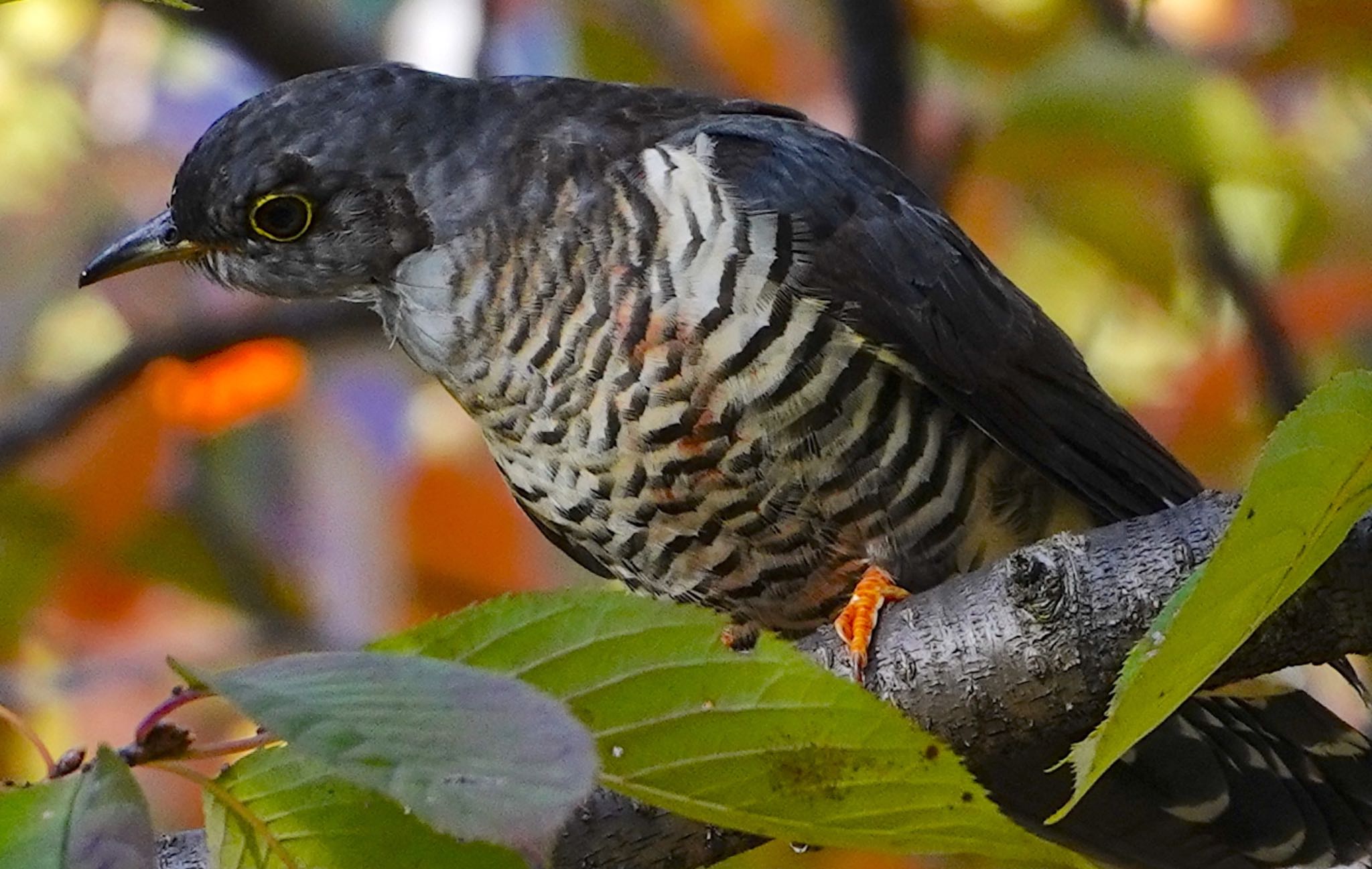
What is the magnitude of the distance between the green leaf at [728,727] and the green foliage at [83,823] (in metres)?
0.20

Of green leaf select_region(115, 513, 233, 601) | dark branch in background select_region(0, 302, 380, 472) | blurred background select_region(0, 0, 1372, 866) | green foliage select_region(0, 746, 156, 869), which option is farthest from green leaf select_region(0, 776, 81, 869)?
green leaf select_region(115, 513, 233, 601)

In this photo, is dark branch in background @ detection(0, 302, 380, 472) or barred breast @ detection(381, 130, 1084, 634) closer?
barred breast @ detection(381, 130, 1084, 634)

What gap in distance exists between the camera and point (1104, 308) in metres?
4.20

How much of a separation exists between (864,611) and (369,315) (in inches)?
59.5

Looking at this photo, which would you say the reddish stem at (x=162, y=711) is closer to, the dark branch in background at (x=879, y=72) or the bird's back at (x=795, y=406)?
the bird's back at (x=795, y=406)

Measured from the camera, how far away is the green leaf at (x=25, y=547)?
3.12 metres

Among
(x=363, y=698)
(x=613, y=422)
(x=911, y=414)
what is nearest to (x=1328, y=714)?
(x=911, y=414)

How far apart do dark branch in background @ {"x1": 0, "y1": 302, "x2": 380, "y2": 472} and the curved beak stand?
0.57m

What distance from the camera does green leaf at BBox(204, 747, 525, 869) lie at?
1237 mm

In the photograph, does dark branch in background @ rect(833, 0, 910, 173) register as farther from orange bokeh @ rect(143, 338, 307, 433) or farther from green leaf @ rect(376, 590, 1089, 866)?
green leaf @ rect(376, 590, 1089, 866)

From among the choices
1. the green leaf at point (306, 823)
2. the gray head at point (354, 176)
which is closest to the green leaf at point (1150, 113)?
A: the gray head at point (354, 176)

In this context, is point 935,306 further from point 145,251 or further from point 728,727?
point 728,727

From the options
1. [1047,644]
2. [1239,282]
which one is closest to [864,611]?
[1047,644]

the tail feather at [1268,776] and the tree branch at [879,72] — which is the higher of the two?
the tree branch at [879,72]
